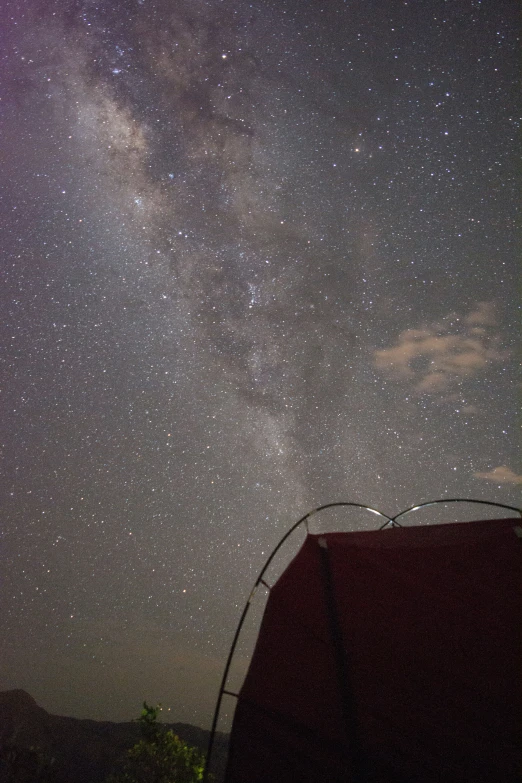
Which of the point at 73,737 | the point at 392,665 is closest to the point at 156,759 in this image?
the point at 392,665

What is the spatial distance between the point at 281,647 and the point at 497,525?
2.47 m

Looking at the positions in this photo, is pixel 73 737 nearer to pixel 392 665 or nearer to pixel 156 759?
pixel 156 759

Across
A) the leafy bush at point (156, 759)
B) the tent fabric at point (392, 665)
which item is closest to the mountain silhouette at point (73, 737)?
the leafy bush at point (156, 759)

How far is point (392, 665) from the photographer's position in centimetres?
433

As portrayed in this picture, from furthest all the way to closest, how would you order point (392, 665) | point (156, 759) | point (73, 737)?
point (73, 737) → point (156, 759) → point (392, 665)

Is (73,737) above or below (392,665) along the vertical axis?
below

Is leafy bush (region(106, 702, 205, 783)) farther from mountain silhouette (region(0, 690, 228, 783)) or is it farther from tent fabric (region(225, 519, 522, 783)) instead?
mountain silhouette (region(0, 690, 228, 783))

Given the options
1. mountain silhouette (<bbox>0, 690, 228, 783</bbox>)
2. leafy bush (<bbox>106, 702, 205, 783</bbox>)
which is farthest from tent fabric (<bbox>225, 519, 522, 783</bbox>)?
mountain silhouette (<bbox>0, 690, 228, 783</bbox>)

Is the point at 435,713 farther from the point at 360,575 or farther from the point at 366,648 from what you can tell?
the point at 360,575

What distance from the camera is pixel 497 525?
186 inches

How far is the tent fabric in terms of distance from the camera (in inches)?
154

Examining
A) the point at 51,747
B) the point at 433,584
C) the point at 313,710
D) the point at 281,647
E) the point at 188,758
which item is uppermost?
the point at 433,584

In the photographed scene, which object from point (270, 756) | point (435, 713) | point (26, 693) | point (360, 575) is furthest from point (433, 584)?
point (26, 693)

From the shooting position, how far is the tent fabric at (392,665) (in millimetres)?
3924
